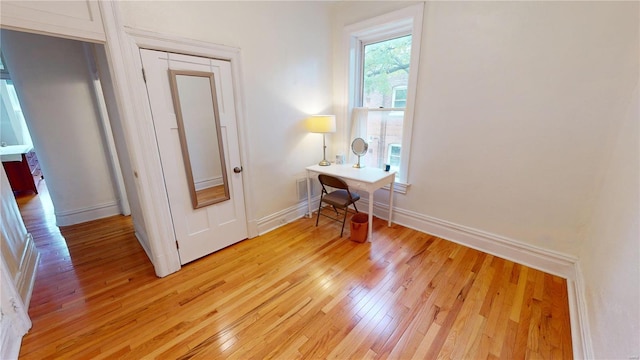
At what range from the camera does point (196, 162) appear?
223 cm

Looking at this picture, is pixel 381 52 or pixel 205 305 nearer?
pixel 205 305

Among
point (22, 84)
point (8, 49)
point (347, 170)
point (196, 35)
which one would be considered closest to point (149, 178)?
point (196, 35)

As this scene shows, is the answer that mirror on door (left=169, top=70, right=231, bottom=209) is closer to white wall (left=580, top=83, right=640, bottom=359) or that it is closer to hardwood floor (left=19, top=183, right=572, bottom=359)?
hardwood floor (left=19, top=183, right=572, bottom=359)

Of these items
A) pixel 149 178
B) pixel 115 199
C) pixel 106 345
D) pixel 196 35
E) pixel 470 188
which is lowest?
pixel 106 345

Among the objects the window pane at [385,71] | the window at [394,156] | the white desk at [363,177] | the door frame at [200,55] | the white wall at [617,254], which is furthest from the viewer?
the window at [394,156]

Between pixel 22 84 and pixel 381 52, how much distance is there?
4171mm

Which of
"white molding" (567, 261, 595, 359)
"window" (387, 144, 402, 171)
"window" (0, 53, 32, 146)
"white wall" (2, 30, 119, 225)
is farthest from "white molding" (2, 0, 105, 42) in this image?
"window" (0, 53, 32, 146)

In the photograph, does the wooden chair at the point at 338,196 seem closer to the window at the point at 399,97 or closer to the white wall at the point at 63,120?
the window at the point at 399,97

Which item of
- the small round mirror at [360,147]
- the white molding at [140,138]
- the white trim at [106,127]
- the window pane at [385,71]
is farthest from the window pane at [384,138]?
the white trim at [106,127]

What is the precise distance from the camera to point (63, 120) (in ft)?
9.61

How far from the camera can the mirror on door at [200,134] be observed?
2051mm

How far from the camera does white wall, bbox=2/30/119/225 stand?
267 centimetres

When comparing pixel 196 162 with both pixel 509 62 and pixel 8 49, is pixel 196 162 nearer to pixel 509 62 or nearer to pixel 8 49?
pixel 8 49

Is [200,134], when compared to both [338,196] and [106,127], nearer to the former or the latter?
[338,196]
